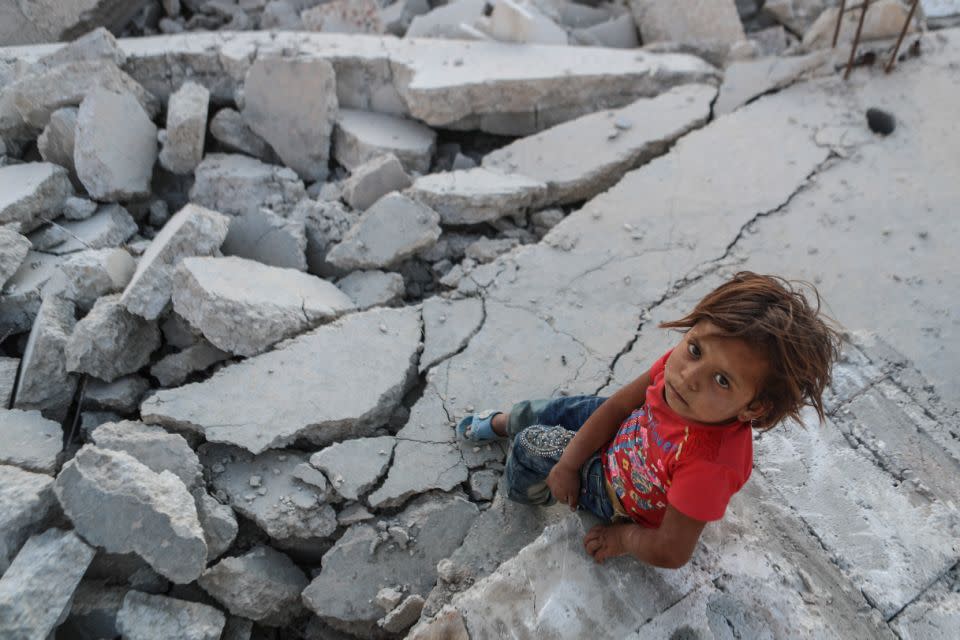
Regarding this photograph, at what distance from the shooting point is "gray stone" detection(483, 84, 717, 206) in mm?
3197

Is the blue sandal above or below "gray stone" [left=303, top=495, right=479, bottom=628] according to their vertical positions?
above

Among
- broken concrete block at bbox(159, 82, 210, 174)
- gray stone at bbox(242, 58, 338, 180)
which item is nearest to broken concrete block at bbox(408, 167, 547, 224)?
gray stone at bbox(242, 58, 338, 180)

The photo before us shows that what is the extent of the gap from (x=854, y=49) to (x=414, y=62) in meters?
2.21

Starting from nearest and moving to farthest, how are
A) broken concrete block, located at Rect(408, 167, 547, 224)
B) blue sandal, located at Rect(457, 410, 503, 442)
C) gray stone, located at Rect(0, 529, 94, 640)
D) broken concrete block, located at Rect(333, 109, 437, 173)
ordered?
gray stone, located at Rect(0, 529, 94, 640)
blue sandal, located at Rect(457, 410, 503, 442)
broken concrete block, located at Rect(408, 167, 547, 224)
broken concrete block, located at Rect(333, 109, 437, 173)

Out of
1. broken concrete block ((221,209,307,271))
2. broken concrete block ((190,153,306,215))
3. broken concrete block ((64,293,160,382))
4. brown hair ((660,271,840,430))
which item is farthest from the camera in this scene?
broken concrete block ((190,153,306,215))

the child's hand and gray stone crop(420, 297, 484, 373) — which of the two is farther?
gray stone crop(420, 297, 484, 373)

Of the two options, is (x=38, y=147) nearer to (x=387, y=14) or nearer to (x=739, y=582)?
(x=387, y=14)

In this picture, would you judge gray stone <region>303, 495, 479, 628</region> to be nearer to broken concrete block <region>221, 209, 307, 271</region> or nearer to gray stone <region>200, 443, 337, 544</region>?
gray stone <region>200, 443, 337, 544</region>

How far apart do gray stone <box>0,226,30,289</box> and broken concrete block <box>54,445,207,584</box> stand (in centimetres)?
107

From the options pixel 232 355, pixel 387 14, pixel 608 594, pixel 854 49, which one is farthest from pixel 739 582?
pixel 387 14

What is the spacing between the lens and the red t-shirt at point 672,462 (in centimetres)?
147

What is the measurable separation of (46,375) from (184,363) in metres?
0.44

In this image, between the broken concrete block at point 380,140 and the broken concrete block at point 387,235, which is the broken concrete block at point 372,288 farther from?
the broken concrete block at point 380,140

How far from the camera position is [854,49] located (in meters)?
3.38
